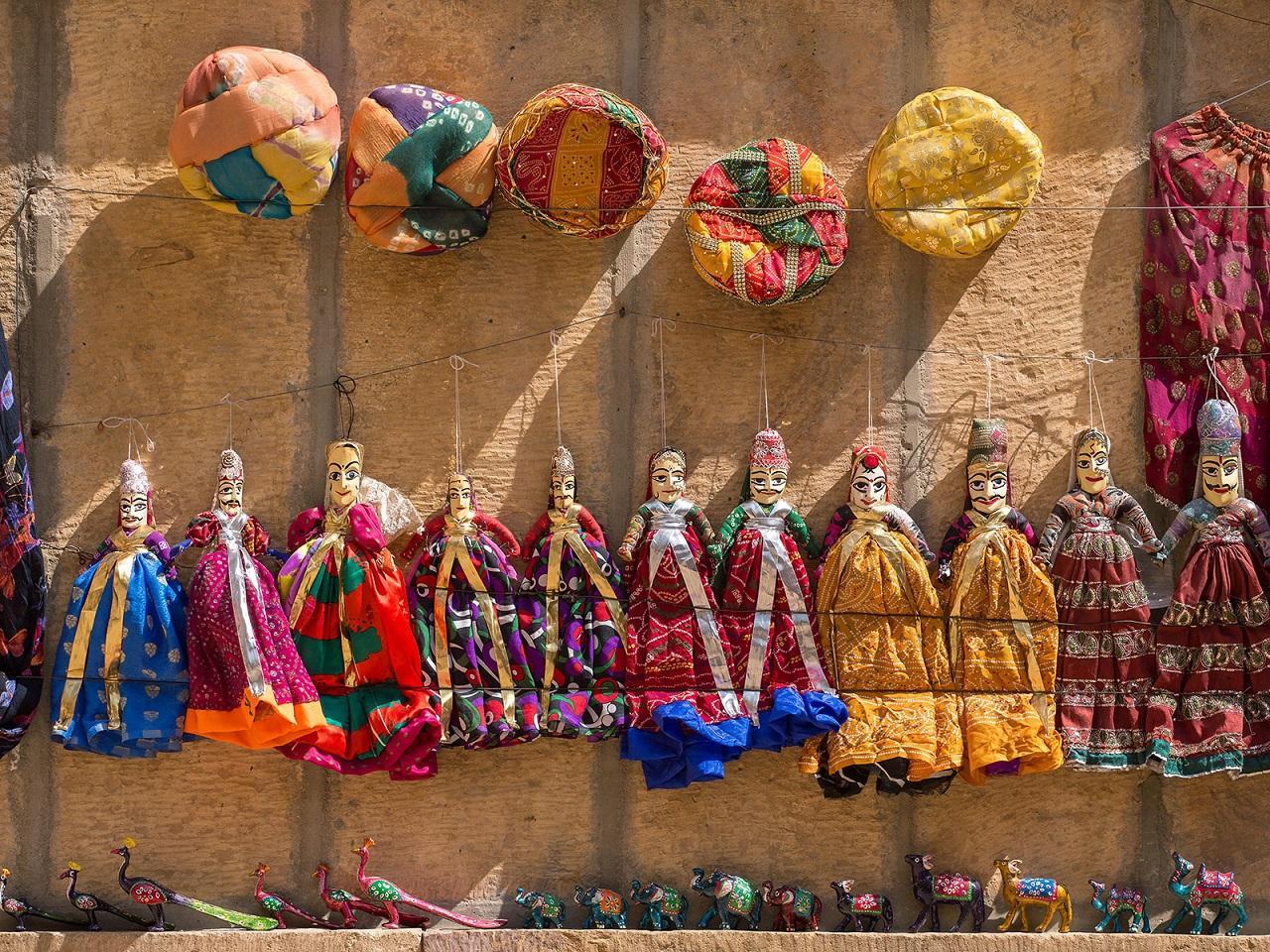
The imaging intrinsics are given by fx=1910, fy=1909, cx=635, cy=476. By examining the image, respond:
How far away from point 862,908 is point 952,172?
138 cm

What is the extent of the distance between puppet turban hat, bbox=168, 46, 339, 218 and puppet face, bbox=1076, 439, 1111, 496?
1.50 meters

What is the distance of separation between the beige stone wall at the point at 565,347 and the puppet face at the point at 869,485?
0.11m

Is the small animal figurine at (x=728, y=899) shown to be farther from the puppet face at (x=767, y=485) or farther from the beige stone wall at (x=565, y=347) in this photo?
the puppet face at (x=767, y=485)

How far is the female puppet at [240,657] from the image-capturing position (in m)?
3.36

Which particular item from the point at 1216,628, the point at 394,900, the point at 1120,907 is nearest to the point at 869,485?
the point at 1216,628

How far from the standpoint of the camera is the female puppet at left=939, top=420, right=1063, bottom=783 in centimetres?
350

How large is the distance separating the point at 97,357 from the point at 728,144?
4.16 ft

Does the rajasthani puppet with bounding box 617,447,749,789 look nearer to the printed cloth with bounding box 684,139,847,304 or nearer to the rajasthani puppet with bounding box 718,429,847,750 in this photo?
the rajasthani puppet with bounding box 718,429,847,750

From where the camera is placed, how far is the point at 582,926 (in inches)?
139

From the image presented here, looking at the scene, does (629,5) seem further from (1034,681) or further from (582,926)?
(582,926)

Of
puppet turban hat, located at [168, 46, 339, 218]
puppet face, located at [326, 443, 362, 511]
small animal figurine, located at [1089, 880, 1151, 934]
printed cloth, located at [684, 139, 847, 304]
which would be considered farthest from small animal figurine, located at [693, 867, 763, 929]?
puppet turban hat, located at [168, 46, 339, 218]

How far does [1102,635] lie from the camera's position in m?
3.56

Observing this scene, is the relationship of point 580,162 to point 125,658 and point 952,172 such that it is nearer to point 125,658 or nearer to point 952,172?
point 952,172

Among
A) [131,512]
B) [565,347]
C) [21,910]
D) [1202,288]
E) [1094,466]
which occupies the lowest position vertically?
[21,910]
